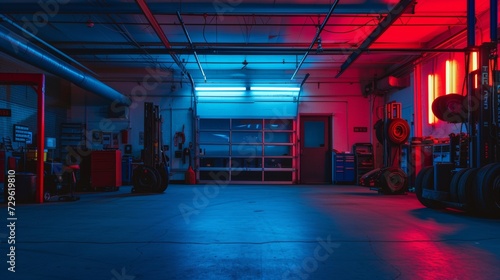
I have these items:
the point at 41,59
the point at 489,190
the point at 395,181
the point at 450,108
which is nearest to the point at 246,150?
the point at 395,181

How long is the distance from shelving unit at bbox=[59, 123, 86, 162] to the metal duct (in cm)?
271

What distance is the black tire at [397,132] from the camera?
10.8 m

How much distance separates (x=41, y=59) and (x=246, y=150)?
8.48 m

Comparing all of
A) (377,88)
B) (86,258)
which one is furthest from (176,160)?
(86,258)

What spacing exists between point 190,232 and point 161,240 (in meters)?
0.54

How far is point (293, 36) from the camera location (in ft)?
38.4

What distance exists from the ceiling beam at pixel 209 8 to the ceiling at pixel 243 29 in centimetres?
2

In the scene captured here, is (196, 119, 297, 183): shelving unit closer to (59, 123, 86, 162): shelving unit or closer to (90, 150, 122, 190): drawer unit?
(59, 123, 86, 162): shelving unit

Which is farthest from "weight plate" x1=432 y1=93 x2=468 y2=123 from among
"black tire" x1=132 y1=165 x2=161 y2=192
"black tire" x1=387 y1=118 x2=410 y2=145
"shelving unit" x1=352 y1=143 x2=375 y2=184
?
"black tire" x1=132 y1=165 x2=161 y2=192

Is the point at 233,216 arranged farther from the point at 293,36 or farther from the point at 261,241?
the point at 293,36

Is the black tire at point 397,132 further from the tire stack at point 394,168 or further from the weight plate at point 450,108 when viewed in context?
the weight plate at point 450,108

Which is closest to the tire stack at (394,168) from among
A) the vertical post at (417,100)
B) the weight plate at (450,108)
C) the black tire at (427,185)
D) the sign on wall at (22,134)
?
the vertical post at (417,100)

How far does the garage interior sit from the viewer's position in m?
3.97

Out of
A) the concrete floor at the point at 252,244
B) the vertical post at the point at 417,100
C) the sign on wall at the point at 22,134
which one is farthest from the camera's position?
the vertical post at the point at 417,100
